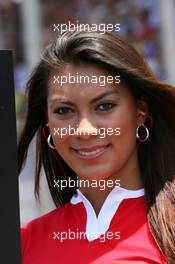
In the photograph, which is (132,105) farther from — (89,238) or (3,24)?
(3,24)

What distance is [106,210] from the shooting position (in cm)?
153

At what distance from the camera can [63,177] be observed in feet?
5.43

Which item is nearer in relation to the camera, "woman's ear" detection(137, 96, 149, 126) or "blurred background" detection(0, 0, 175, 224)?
"woman's ear" detection(137, 96, 149, 126)

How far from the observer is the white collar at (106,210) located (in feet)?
4.91

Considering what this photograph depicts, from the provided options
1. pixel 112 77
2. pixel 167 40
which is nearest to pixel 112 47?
pixel 112 77

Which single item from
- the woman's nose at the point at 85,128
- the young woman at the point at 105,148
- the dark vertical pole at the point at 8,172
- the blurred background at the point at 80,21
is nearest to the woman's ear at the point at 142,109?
the young woman at the point at 105,148

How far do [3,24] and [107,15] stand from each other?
583mm

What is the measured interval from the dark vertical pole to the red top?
0.54 ft

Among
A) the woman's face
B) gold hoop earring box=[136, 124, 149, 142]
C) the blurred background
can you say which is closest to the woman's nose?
the woman's face

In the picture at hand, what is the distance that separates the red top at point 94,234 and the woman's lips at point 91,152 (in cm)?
11

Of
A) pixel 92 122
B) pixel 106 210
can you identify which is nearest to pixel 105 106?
pixel 92 122

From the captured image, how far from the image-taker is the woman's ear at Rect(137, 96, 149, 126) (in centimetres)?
151

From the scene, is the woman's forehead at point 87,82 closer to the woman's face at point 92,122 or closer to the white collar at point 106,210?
the woman's face at point 92,122

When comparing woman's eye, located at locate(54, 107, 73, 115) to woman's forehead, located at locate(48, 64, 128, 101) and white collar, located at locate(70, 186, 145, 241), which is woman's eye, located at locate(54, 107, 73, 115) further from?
white collar, located at locate(70, 186, 145, 241)
